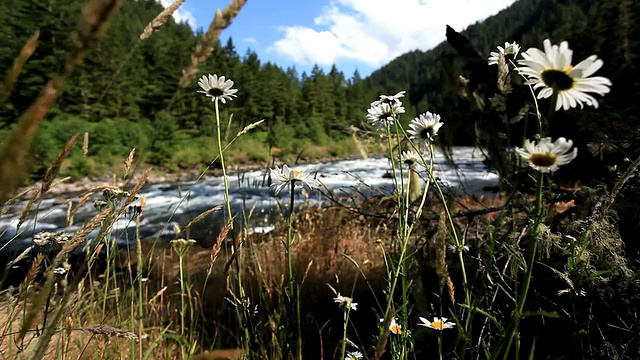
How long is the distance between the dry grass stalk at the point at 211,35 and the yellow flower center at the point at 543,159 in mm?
448

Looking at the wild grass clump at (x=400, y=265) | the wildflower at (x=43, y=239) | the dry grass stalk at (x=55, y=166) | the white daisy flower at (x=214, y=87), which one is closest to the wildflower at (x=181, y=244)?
the wild grass clump at (x=400, y=265)

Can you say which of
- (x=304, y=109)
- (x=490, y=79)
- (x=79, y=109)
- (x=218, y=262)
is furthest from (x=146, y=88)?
(x=490, y=79)

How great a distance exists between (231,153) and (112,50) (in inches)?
542

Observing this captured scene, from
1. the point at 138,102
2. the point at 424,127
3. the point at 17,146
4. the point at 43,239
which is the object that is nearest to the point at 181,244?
the point at 43,239

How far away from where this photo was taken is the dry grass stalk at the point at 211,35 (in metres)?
0.36

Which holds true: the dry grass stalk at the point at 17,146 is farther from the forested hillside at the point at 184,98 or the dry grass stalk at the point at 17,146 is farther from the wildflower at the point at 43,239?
the wildflower at the point at 43,239

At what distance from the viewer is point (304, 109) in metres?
39.7

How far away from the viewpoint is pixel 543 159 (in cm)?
53

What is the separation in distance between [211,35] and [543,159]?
0.47 meters

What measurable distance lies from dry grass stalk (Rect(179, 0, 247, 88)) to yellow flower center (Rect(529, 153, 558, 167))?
448mm

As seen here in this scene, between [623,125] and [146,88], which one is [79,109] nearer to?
[146,88]

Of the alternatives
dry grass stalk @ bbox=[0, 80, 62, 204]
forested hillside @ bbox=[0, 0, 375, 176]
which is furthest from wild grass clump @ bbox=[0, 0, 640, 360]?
forested hillside @ bbox=[0, 0, 375, 176]

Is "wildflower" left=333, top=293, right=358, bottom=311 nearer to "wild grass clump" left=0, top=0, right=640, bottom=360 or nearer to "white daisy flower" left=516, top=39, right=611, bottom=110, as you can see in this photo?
"wild grass clump" left=0, top=0, right=640, bottom=360

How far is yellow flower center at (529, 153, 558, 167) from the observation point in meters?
0.52
